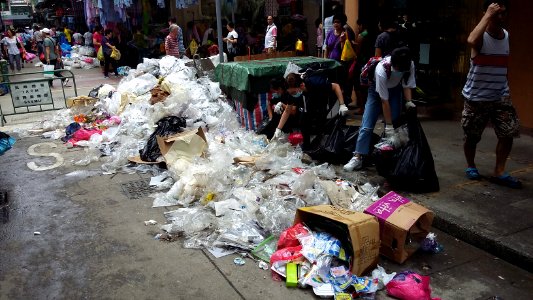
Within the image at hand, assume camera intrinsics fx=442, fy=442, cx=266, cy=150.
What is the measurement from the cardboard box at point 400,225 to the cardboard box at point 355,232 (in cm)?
18

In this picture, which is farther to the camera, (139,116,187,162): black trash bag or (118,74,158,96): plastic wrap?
(118,74,158,96): plastic wrap

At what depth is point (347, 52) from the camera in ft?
25.2

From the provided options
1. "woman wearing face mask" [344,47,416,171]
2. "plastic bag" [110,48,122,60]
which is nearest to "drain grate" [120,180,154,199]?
"woman wearing face mask" [344,47,416,171]

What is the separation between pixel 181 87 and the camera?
320 inches

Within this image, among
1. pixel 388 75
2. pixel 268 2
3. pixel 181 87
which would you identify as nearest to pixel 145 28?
pixel 268 2

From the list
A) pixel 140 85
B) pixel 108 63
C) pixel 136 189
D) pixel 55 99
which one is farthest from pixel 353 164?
pixel 108 63

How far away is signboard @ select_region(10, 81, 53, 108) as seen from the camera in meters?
9.30

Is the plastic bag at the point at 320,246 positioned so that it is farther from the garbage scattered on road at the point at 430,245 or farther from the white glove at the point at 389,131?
the white glove at the point at 389,131

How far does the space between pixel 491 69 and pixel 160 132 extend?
4.43 meters

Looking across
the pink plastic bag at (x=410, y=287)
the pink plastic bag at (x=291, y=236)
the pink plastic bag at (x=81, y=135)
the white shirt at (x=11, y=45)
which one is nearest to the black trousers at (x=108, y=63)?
the white shirt at (x=11, y=45)

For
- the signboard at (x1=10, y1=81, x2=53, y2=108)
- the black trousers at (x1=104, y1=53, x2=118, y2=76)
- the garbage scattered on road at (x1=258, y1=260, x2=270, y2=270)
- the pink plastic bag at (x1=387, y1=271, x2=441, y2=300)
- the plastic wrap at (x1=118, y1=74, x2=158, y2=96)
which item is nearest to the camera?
the pink plastic bag at (x1=387, y1=271, x2=441, y2=300)

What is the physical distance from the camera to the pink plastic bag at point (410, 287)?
300cm

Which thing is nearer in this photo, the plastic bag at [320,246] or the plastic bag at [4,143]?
the plastic bag at [320,246]

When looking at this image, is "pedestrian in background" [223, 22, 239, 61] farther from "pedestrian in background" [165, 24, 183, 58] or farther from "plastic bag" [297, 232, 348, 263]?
"plastic bag" [297, 232, 348, 263]
